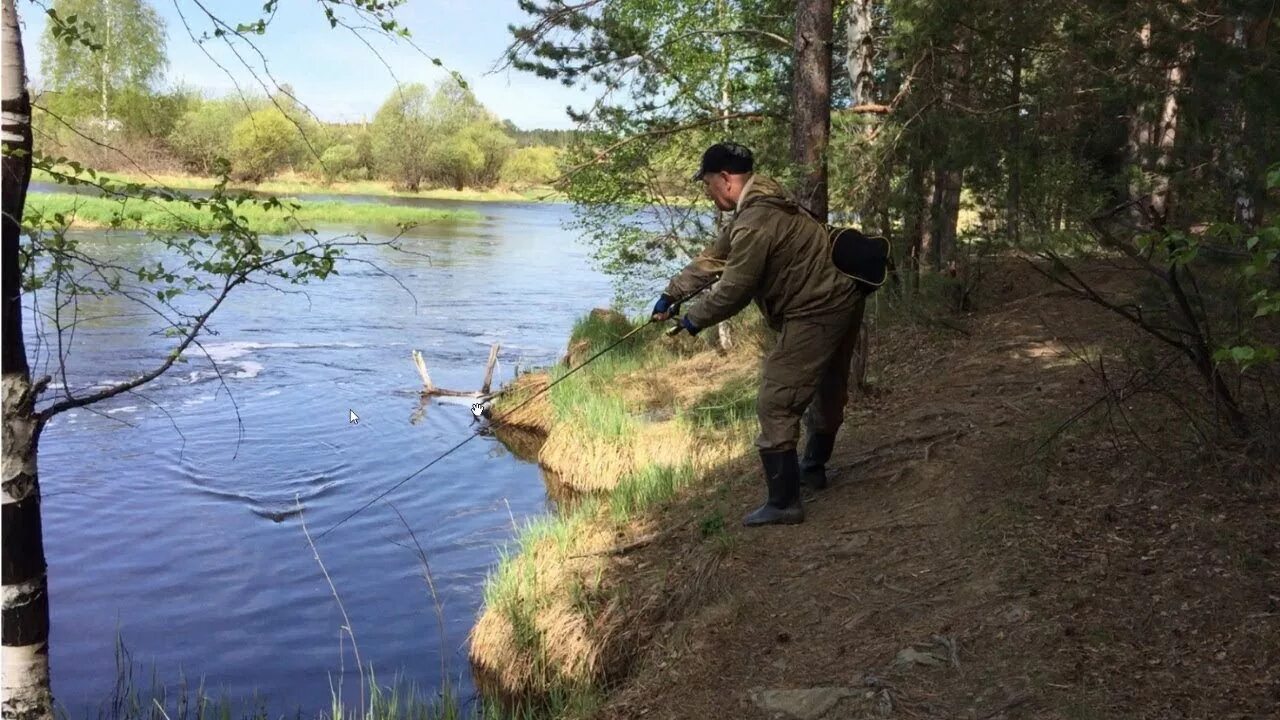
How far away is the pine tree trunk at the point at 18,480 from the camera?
2891mm

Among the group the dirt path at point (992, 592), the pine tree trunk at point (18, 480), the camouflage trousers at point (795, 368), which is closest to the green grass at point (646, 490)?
the dirt path at point (992, 592)

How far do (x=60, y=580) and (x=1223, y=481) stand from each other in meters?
7.56

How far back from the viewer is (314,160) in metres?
3.52

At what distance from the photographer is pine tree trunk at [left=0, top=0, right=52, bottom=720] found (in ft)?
9.48

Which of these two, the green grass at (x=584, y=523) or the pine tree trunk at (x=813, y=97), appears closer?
the green grass at (x=584, y=523)

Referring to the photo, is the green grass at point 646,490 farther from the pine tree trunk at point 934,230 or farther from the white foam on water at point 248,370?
the white foam on water at point 248,370

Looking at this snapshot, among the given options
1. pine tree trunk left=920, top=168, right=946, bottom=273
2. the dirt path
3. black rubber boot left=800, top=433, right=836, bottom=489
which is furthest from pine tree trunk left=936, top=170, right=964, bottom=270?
black rubber boot left=800, top=433, right=836, bottom=489

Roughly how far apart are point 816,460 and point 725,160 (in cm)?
176

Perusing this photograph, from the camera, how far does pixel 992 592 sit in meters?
4.12

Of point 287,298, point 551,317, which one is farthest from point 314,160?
point 287,298

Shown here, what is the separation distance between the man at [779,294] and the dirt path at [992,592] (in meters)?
0.65

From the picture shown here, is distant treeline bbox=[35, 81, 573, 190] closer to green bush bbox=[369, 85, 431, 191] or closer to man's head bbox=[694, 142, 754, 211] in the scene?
man's head bbox=[694, 142, 754, 211]

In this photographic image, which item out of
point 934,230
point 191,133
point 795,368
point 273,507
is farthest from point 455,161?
point 795,368

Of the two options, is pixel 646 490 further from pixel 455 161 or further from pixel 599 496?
pixel 455 161
